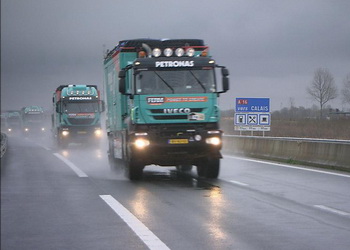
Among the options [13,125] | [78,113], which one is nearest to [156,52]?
[78,113]

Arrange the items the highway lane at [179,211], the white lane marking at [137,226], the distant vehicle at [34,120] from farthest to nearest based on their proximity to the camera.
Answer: the distant vehicle at [34,120] → the highway lane at [179,211] → the white lane marking at [137,226]

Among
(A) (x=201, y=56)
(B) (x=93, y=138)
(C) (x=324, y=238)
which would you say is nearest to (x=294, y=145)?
(A) (x=201, y=56)

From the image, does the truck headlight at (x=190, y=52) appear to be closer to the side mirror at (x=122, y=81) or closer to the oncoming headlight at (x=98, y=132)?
the side mirror at (x=122, y=81)

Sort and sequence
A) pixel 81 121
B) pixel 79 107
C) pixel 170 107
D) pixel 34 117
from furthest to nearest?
pixel 34 117 → pixel 81 121 → pixel 79 107 → pixel 170 107

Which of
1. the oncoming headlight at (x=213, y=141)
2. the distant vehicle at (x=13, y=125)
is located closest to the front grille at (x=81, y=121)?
the oncoming headlight at (x=213, y=141)

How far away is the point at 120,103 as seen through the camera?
1856cm

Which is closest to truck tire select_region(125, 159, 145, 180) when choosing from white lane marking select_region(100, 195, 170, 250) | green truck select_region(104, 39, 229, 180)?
green truck select_region(104, 39, 229, 180)

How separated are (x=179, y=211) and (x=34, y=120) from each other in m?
63.9

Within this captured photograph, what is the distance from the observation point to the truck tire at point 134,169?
17.0 metres

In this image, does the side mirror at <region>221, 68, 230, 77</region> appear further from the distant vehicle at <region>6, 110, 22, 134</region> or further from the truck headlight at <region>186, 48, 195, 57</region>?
the distant vehicle at <region>6, 110, 22, 134</region>

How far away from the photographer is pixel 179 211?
1103 cm

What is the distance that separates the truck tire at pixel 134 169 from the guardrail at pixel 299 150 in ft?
19.9

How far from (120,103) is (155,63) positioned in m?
2.41

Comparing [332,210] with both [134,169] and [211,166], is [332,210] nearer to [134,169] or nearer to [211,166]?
[211,166]
